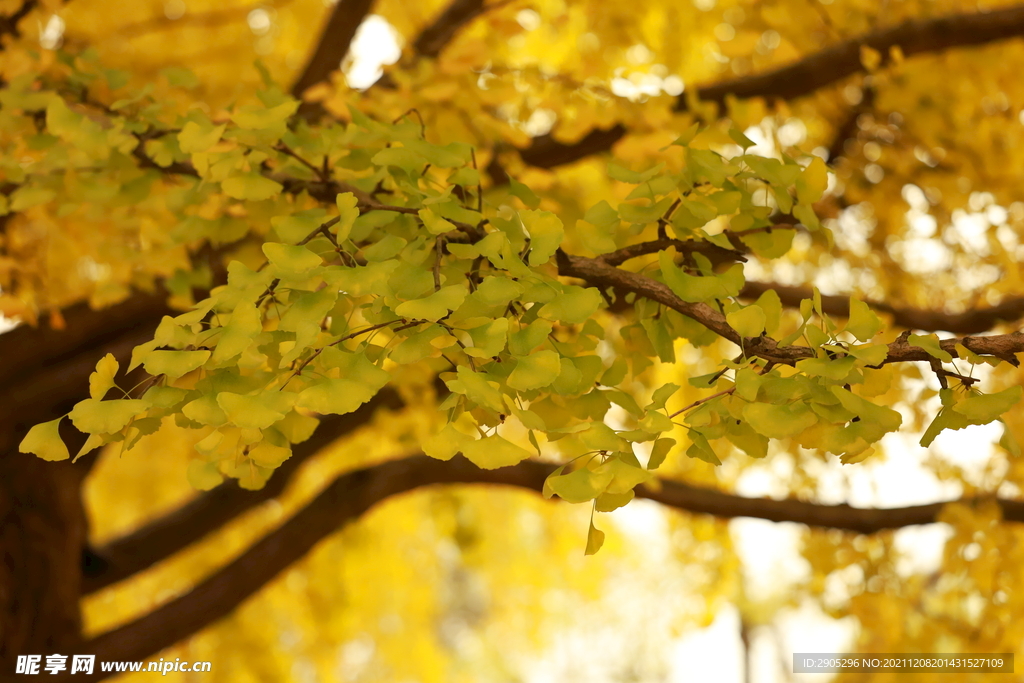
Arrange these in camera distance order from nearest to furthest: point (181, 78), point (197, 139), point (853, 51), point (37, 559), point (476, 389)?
point (476, 389), point (197, 139), point (181, 78), point (853, 51), point (37, 559)

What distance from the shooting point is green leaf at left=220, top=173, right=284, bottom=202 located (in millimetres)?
1062

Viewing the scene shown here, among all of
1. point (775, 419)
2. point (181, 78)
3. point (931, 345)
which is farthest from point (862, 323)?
point (181, 78)

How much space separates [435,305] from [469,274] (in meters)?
0.17

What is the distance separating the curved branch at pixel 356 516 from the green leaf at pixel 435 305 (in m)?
1.50

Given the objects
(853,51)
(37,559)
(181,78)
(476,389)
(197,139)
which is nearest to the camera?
(476,389)

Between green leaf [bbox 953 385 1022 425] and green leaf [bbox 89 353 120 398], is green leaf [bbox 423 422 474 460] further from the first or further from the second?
green leaf [bbox 953 385 1022 425]

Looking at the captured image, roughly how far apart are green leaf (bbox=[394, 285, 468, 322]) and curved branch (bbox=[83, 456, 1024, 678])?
4.91 feet

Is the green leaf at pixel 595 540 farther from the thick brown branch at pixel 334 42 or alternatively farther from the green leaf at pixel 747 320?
the thick brown branch at pixel 334 42

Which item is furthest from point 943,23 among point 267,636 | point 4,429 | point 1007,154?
point 267,636

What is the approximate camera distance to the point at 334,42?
95.4 inches

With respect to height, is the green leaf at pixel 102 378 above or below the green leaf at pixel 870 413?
above

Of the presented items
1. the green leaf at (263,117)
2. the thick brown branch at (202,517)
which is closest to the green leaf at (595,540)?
the green leaf at (263,117)

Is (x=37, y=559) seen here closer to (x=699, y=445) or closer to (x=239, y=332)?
(x=239, y=332)

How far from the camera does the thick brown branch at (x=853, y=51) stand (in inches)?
76.9
